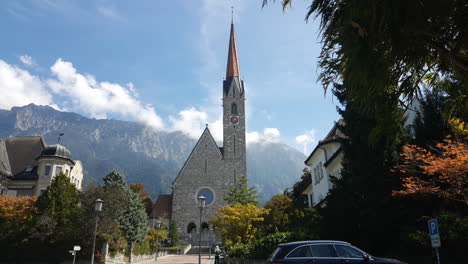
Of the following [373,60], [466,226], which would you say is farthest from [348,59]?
[466,226]

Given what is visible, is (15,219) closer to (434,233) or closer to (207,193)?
(434,233)

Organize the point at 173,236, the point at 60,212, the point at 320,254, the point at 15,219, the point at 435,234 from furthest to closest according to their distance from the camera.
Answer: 1. the point at 173,236
2. the point at 15,219
3. the point at 60,212
4. the point at 320,254
5. the point at 435,234

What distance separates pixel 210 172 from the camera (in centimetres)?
5256

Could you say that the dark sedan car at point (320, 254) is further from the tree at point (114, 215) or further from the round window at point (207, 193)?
the round window at point (207, 193)

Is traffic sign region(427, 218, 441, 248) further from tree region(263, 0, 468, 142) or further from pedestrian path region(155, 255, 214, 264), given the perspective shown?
pedestrian path region(155, 255, 214, 264)

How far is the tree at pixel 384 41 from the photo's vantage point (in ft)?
11.6

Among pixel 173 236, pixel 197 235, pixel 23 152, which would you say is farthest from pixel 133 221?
pixel 197 235

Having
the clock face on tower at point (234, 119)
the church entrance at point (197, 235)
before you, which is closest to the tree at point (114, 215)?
the church entrance at point (197, 235)

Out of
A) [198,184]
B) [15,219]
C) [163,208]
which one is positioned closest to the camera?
[15,219]

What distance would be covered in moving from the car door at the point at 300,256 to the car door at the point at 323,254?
12cm

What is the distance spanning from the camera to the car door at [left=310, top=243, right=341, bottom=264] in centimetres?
812

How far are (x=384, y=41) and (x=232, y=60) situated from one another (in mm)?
58532

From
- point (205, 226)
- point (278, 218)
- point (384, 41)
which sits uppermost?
point (384, 41)

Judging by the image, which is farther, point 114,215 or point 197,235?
point 197,235
